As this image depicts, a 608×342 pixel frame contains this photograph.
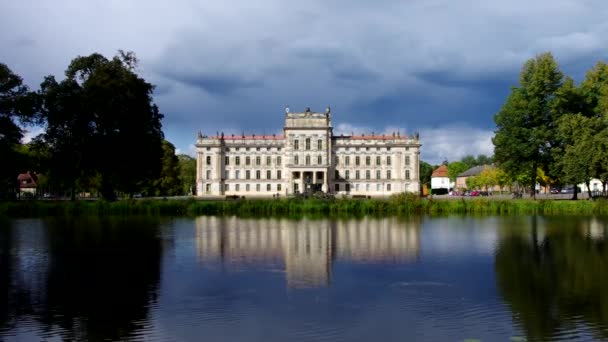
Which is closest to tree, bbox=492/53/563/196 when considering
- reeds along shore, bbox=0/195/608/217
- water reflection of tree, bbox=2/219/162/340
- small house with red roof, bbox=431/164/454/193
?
reeds along shore, bbox=0/195/608/217

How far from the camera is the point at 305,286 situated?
47.0 ft

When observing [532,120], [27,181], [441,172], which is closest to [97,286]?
[532,120]

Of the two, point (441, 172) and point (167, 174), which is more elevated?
point (441, 172)

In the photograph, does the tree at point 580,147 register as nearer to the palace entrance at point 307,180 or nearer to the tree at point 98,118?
the tree at point 98,118

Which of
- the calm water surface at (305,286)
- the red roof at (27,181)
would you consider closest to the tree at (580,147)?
the calm water surface at (305,286)

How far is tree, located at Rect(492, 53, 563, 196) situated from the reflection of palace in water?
23193 mm

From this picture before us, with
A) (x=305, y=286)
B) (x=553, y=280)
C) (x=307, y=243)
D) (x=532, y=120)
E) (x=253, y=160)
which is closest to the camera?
(x=305, y=286)

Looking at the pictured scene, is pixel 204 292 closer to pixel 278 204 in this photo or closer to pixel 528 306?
pixel 528 306

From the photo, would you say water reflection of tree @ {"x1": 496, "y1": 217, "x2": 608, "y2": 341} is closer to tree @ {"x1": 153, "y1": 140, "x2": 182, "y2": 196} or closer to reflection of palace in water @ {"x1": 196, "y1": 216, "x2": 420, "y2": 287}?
reflection of palace in water @ {"x1": 196, "y1": 216, "x2": 420, "y2": 287}

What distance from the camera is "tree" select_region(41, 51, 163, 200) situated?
4544cm

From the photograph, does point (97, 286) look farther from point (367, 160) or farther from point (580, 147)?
point (367, 160)

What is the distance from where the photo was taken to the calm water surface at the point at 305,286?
1060cm

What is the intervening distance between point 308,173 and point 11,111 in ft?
146

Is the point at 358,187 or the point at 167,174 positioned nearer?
the point at 167,174
